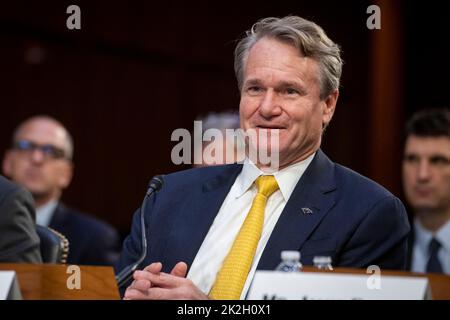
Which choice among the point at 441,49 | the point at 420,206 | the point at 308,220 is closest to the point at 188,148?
the point at 420,206

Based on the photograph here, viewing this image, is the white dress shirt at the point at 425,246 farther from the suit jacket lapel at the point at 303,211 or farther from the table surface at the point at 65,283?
the table surface at the point at 65,283

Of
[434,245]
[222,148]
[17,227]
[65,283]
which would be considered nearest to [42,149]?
[222,148]

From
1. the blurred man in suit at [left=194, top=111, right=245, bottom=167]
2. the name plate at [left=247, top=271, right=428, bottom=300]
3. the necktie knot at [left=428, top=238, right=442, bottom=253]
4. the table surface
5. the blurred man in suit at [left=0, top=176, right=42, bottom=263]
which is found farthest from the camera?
the blurred man in suit at [left=194, top=111, right=245, bottom=167]

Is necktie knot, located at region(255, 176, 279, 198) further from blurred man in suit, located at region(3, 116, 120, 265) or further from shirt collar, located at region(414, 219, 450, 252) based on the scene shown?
blurred man in suit, located at region(3, 116, 120, 265)

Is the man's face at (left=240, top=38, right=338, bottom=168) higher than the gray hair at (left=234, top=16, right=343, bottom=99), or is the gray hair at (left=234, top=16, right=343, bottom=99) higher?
the gray hair at (left=234, top=16, right=343, bottom=99)

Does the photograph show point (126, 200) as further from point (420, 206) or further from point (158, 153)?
point (420, 206)

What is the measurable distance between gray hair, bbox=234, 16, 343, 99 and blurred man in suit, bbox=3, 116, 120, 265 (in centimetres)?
220

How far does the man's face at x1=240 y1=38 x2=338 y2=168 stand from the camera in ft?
7.91

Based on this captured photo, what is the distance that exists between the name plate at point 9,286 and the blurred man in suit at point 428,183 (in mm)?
2407

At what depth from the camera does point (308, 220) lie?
2.35m

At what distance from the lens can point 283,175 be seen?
2.46m

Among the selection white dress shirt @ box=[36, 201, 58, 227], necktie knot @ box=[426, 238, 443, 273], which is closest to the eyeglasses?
white dress shirt @ box=[36, 201, 58, 227]

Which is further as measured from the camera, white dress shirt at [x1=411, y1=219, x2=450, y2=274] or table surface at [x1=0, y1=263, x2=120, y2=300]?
white dress shirt at [x1=411, y1=219, x2=450, y2=274]

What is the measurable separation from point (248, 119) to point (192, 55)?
3.51 meters
